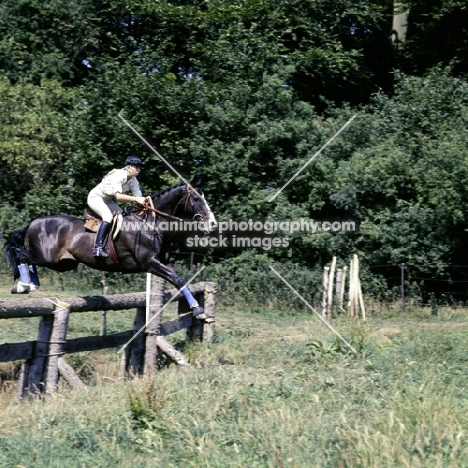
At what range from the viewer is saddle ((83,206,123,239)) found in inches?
480

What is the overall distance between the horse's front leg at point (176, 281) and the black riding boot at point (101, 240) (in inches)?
31.6

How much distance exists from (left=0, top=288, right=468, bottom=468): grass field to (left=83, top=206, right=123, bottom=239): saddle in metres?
2.36

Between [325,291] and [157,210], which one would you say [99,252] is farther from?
[325,291]

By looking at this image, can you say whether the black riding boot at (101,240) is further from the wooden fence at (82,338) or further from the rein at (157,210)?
the wooden fence at (82,338)

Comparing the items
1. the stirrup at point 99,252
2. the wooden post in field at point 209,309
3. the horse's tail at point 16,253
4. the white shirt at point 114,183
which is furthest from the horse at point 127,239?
the white shirt at point 114,183

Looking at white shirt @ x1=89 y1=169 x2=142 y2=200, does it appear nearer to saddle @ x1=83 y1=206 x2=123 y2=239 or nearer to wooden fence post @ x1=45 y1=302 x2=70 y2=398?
saddle @ x1=83 y1=206 x2=123 y2=239

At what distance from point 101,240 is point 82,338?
2.80m

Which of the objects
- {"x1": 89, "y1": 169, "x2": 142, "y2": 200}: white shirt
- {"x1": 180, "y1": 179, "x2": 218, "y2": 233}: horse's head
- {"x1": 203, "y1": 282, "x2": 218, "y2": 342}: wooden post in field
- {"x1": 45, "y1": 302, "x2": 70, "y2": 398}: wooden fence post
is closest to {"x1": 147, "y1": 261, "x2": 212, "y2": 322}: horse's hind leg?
{"x1": 203, "y1": 282, "x2": 218, "y2": 342}: wooden post in field

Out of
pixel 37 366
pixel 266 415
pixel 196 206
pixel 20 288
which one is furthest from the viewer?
pixel 196 206

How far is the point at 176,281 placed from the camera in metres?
11.8

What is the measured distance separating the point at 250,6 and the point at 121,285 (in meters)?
10.5

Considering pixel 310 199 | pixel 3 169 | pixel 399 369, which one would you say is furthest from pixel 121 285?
pixel 399 369

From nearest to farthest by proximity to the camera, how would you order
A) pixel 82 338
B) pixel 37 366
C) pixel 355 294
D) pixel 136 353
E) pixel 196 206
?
pixel 37 366
pixel 82 338
pixel 136 353
pixel 196 206
pixel 355 294

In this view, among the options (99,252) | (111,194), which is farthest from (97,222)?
(111,194)
